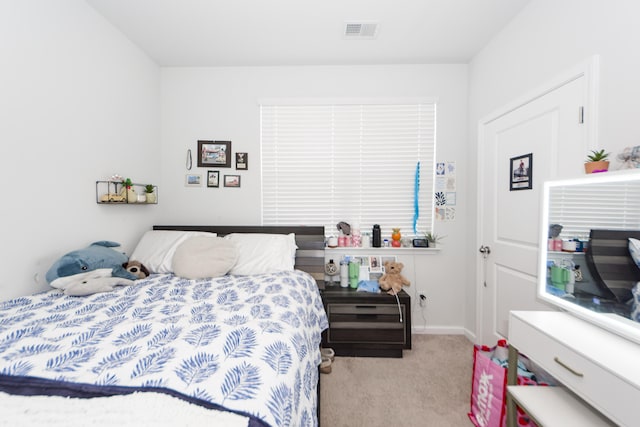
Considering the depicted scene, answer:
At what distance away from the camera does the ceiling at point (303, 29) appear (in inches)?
75.1

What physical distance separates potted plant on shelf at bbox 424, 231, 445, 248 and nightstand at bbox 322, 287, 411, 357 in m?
0.64

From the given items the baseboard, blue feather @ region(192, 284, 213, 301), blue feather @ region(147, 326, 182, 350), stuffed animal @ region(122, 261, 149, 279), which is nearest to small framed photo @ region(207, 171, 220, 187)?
stuffed animal @ region(122, 261, 149, 279)

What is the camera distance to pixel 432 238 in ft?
8.74

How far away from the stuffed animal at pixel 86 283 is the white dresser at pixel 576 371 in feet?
7.36

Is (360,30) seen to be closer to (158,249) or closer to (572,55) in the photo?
(572,55)

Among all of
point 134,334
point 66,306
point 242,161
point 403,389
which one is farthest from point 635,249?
point 242,161

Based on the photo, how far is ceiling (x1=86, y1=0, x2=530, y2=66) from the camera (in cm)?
191

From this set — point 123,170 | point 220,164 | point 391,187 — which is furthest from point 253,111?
point 391,187

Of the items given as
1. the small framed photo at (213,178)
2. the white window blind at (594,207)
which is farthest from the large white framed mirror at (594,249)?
the small framed photo at (213,178)

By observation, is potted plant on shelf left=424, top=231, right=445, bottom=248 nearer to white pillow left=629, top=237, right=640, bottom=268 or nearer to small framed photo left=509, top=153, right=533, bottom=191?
small framed photo left=509, top=153, right=533, bottom=191

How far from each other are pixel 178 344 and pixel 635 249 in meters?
1.76

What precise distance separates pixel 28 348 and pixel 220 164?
2.01 metres

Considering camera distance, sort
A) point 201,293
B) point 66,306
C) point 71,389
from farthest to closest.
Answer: point 201,293, point 66,306, point 71,389

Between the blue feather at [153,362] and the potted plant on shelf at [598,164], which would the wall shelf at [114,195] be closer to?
the blue feather at [153,362]
